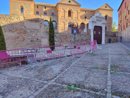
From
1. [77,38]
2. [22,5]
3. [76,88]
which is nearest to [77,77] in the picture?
[76,88]

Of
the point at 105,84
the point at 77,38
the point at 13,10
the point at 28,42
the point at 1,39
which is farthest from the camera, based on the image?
the point at 13,10

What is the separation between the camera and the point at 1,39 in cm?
952

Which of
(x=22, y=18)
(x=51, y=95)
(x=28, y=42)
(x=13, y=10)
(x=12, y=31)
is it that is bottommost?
(x=51, y=95)

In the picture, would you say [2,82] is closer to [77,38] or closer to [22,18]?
[22,18]

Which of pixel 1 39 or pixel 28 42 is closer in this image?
pixel 1 39

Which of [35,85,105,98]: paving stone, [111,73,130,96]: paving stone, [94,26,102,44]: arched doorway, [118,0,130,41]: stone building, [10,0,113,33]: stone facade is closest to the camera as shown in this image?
[35,85,105,98]: paving stone

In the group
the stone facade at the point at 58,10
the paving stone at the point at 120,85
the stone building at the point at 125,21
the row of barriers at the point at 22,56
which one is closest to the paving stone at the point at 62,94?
the paving stone at the point at 120,85

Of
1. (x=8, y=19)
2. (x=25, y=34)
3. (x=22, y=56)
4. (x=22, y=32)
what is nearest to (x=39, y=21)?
(x=25, y=34)

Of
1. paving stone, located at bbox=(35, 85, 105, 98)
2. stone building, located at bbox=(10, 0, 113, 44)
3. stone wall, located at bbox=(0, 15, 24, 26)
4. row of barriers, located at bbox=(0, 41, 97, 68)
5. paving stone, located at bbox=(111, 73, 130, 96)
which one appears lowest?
paving stone, located at bbox=(35, 85, 105, 98)

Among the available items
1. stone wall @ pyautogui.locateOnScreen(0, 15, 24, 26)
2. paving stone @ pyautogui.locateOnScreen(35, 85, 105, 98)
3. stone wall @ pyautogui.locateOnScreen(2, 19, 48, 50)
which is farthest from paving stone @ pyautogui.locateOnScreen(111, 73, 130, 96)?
stone wall @ pyautogui.locateOnScreen(0, 15, 24, 26)

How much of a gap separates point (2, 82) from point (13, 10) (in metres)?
31.1

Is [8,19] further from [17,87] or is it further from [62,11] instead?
[62,11]

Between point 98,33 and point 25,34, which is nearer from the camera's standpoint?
point 25,34

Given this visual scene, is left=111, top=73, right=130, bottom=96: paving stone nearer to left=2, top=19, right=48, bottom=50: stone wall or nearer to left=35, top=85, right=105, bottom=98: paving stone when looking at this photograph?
left=35, top=85, right=105, bottom=98: paving stone
